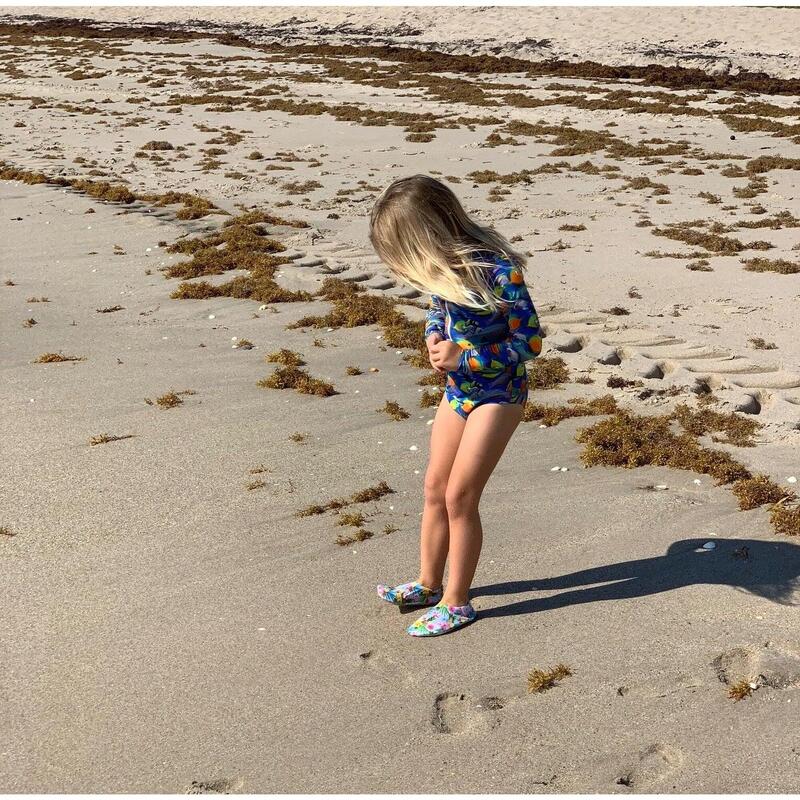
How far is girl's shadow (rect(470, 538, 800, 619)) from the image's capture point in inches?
171

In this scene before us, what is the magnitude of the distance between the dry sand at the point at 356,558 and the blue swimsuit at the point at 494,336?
113 cm

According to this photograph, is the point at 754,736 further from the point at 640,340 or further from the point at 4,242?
the point at 4,242

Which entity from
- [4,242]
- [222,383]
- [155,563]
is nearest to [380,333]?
[222,383]

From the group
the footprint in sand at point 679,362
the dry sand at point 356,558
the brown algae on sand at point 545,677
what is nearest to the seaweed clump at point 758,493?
the dry sand at point 356,558

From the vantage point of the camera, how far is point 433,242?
3611 millimetres

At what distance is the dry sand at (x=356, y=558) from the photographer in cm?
349

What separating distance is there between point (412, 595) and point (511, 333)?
1.37m

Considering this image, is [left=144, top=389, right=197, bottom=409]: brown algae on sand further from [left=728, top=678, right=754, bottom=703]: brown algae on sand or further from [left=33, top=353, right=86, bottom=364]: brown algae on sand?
[left=728, top=678, right=754, bottom=703]: brown algae on sand

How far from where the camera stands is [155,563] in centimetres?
486

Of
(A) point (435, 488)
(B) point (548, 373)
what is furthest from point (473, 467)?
(B) point (548, 373)

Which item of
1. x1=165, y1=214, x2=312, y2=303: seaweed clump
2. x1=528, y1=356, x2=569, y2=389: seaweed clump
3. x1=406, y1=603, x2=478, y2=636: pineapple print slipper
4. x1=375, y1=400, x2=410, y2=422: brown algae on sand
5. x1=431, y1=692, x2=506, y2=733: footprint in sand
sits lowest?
x1=431, y1=692, x2=506, y2=733: footprint in sand

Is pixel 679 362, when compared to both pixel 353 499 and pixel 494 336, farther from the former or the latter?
pixel 494 336

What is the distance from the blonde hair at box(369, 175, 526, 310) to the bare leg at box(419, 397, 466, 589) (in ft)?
1.79

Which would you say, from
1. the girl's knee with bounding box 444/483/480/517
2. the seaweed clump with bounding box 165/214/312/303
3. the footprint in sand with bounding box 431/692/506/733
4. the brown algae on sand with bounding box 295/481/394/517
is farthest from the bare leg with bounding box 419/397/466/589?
the seaweed clump with bounding box 165/214/312/303
